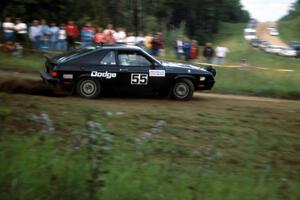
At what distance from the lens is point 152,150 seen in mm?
6621

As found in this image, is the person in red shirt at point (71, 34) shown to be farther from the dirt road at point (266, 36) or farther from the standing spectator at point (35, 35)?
the dirt road at point (266, 36)

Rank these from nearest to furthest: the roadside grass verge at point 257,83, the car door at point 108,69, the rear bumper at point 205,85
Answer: the car door at point 108,69
the rear bumper at point 205,85
the roadside grass verge at point 257,83

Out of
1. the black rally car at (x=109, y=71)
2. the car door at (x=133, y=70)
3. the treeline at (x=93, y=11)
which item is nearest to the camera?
the black rally car at (x=109, y=71)

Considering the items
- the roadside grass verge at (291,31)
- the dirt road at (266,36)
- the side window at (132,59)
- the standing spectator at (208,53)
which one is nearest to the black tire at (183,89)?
the side window at (132,59)

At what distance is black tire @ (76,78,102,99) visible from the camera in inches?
508

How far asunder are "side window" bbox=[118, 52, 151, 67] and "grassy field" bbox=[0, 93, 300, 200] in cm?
98

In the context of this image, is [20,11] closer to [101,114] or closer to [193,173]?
[101,114]

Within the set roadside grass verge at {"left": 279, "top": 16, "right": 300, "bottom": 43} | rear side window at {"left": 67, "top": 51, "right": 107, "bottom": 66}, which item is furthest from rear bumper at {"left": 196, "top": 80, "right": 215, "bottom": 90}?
roadside grass verge at {"left": 279, "top": 16, "right": 300, "bottom": 43}

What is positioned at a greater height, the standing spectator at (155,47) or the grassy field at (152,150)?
the standing spectator at (155,47)

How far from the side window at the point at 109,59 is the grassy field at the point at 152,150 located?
99cm

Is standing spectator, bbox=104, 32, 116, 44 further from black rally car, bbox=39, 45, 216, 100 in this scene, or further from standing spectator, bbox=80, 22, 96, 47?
black rally car, bbox=39, 45, 216, 100

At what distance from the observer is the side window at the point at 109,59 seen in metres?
12.9

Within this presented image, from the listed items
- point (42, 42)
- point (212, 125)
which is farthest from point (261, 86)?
point (42, 42)

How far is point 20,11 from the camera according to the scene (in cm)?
2997
